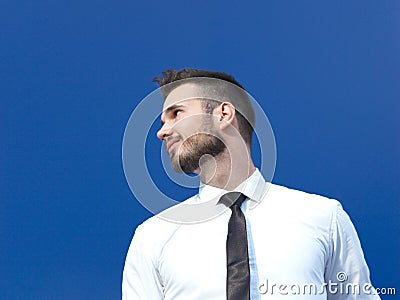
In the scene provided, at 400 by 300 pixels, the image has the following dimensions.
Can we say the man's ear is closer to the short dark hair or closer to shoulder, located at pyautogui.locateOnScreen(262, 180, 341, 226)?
→ the short dark hair

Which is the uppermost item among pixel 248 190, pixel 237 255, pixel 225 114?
pixel 225 114

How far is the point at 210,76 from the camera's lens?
3.00ft

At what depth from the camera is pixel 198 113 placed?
0.84m

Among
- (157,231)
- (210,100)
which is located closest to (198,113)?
(210,100)

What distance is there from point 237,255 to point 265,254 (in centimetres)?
4

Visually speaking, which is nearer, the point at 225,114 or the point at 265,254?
Result: the point at 265,254

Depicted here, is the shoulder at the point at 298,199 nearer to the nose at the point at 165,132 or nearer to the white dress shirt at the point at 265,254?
the white dress shirt at the point at 265,254

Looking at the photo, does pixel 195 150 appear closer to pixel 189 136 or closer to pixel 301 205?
pixel 189 136

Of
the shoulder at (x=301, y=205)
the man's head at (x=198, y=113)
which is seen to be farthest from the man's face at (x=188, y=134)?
the shoulder at (x=301, y=205)

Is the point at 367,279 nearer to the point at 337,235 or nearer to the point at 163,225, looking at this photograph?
the point at 337,235

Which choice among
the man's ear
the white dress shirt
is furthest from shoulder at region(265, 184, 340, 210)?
the man's ear

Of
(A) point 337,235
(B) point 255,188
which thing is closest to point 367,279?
(A) point 337,235

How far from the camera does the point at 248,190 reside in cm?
83

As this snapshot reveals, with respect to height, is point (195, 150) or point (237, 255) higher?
point (195, 150)
